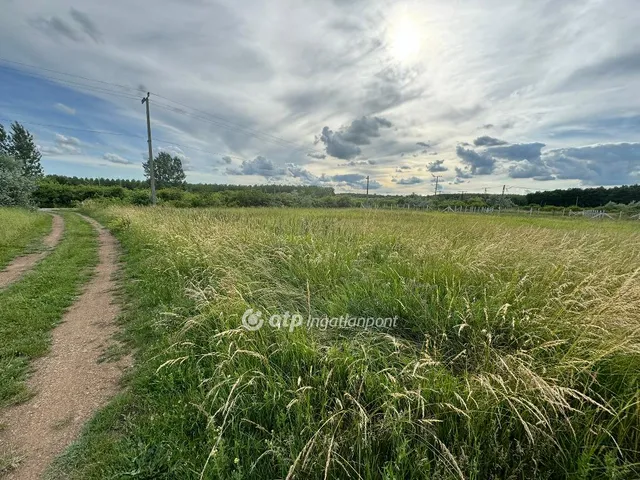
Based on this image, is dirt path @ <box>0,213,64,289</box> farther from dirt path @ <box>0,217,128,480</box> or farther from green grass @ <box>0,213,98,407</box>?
dirt path @ <box>0,217,128,480</box>

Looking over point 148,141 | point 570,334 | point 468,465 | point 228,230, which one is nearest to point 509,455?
point 468,465

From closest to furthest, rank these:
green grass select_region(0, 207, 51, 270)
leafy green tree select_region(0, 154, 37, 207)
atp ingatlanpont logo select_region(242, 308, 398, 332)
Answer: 1. atp ingatlanpont logo select_region(242, 308, 398, 332)
2. green grass select_region(0, 207, 51, 270)
3. leafy green tree select_region(0, 154, 37, 207)

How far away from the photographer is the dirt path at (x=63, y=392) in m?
2.20

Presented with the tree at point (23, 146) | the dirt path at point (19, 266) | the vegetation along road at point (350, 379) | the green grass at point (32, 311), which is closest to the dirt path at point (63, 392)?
the vegetation along road at point (350, 379)

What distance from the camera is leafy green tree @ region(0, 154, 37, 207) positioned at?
2383 cm

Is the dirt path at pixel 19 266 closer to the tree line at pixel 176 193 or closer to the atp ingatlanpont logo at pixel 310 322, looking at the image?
the atp ingatlanpont logo at pixel 310 322

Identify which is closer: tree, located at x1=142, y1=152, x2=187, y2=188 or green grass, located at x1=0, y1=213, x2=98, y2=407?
green grass, located at x1=0, y1=213, x2=98, y2=407

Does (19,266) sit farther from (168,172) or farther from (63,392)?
(168,172)

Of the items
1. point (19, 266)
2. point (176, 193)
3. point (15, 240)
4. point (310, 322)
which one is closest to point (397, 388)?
point (310, 322)

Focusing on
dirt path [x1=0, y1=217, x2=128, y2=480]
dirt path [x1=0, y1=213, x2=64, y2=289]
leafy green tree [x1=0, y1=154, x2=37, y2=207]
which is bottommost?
dirt path [x1=0, y1=213, x2=64, y2=289]

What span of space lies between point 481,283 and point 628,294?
1312mm

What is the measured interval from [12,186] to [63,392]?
33709 mm

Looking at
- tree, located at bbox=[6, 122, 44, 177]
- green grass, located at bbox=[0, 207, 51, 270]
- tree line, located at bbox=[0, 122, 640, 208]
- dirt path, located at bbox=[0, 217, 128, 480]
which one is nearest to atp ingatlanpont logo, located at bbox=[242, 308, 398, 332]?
dirt path, located at bbox=[0, 217, 128, 480]

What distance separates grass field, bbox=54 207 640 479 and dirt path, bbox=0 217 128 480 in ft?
0.69
